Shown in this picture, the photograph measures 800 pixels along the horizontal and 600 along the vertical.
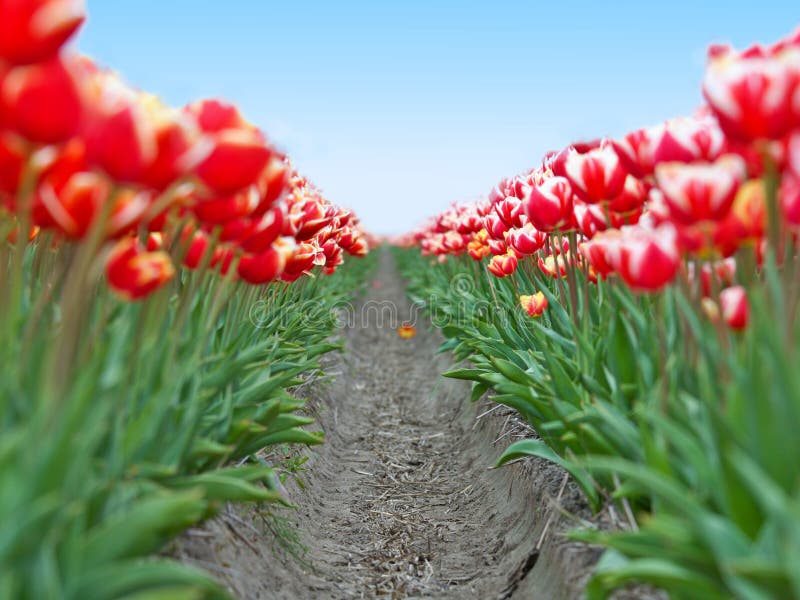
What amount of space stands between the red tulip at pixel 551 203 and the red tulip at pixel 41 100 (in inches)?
81.1

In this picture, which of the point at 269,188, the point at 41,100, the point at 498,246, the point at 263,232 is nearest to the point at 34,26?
the point at 41,100

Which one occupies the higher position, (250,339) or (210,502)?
(250,339)

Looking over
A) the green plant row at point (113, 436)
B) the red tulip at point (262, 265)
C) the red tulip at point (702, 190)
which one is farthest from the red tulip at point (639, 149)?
the green plant row at point (113, 436)

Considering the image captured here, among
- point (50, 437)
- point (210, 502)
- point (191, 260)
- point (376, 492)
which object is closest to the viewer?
point (50, 437)

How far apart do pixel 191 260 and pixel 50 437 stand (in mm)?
1088

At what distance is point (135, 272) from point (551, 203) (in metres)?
1.85

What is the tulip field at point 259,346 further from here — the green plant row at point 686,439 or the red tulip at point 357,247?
the red tulip at point 357,247

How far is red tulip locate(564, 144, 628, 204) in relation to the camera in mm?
2771

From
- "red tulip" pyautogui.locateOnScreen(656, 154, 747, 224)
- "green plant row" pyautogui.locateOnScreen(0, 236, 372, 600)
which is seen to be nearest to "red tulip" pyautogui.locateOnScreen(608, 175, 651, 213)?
"red tulip" pyautogui.locateOnScreen(656, 154, 747, 224)

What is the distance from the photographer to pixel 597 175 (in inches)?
110

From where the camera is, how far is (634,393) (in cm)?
296

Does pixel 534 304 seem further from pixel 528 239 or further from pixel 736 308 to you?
pixel 736 308

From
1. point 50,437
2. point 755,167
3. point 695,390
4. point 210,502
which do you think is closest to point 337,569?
point 210,502

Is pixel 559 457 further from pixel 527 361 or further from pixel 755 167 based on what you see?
pixel 755 167
